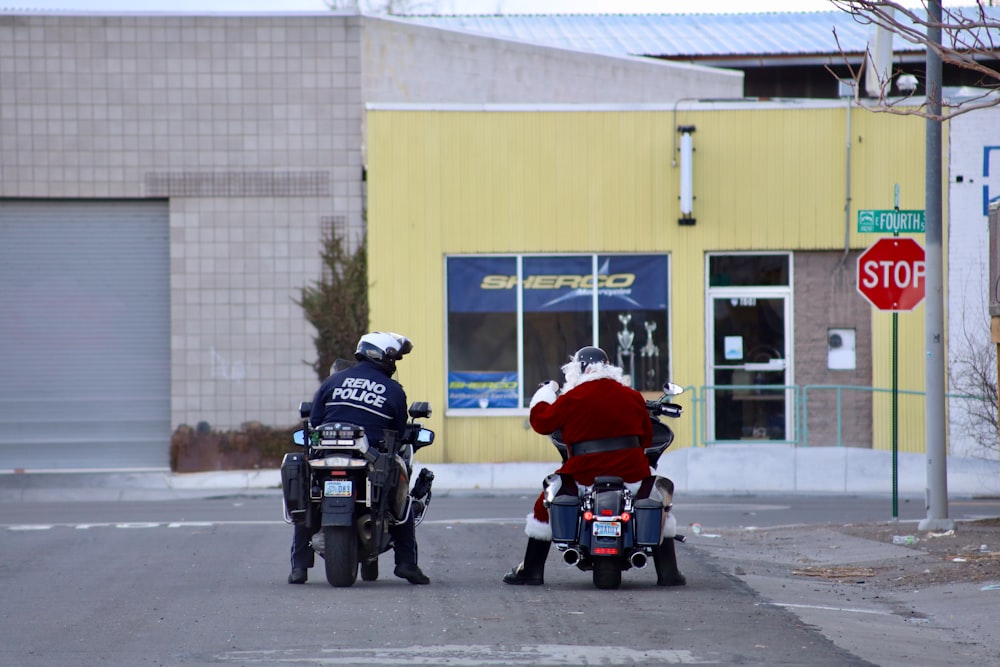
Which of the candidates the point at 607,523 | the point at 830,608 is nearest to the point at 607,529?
the point at 607,523

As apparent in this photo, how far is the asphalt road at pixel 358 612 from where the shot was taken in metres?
7.02

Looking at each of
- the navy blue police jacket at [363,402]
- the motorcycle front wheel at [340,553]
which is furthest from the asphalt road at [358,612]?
the navy blue police jacket at [363,402]

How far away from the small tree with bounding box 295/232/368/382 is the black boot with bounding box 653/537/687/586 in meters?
12.7

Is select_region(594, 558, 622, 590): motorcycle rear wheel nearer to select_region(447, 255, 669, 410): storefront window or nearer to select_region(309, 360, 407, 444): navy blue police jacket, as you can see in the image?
select_region(309, 360, 407, 444): navy blue police jacket

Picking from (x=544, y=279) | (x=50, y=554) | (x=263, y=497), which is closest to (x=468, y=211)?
(x=544, y=279)

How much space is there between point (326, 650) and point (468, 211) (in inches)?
601

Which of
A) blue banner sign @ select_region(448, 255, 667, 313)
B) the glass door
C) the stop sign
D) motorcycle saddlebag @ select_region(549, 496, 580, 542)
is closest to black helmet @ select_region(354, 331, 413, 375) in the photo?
motorcycle saddlebag @ select_region(549, 496, 580, 542)

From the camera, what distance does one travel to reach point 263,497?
19906 mm

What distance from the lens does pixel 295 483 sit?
Result: 9.56 metres

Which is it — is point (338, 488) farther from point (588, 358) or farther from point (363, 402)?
point (588, 358)

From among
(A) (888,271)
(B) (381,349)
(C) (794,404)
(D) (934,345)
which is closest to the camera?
(B) (381,349)

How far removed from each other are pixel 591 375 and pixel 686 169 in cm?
1249

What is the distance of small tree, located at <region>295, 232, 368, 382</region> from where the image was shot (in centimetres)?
2191

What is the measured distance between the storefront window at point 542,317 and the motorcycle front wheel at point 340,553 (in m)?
12.6
